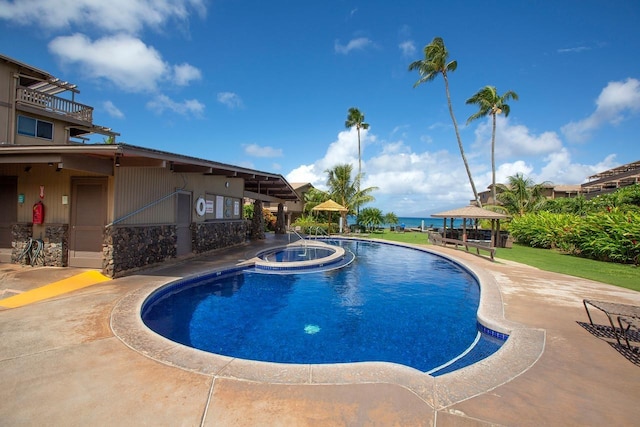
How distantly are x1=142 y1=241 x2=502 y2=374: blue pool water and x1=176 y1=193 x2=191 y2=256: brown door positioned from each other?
299 centimetres

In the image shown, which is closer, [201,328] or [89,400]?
[89,400]

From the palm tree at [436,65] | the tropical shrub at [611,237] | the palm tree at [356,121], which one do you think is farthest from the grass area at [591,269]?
the palm tree at [356,121]

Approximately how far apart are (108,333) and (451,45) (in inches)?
1096

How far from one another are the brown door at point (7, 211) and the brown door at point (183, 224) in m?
4.49

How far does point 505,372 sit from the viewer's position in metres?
3.36

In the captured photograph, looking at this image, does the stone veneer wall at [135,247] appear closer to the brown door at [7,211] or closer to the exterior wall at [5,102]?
the brown door at [7,211]

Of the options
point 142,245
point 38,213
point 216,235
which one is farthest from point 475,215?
point 38,213

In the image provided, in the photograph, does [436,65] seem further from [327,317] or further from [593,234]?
[327,317]

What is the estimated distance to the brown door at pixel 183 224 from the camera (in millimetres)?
11133

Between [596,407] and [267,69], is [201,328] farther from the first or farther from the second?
[267,69]

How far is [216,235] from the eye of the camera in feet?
44.4

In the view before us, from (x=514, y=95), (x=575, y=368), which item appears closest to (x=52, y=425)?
(x=575, y=368)

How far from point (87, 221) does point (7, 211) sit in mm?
3098

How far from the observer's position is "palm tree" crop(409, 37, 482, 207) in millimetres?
22703
